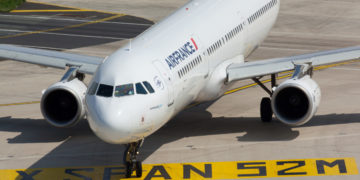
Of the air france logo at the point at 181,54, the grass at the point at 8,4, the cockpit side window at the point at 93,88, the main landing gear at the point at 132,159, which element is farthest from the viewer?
the grass at the point at 8,4

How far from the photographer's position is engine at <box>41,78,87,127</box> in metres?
30.5

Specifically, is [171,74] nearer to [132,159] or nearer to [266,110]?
[132,159]

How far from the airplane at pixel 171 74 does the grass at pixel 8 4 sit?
25.9 m

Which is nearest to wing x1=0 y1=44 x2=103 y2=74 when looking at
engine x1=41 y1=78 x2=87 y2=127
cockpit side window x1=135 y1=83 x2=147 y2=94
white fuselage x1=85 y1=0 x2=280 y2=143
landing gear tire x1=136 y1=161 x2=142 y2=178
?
engine x1=41 y1=78 x2=87 y2=127

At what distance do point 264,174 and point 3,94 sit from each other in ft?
57.5

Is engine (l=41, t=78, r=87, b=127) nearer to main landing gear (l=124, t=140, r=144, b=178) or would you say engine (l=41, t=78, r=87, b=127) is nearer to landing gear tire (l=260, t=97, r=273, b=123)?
main landing gear (l=124, t=140, r=144, b=178)

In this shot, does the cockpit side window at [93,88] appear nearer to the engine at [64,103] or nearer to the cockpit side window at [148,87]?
the cockpit side window at [148,87]

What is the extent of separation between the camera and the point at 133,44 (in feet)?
94.2

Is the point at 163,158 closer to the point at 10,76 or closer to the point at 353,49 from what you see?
the point at 353,49

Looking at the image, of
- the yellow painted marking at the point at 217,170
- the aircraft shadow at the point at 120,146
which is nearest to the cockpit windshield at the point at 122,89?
the yellow painted marking at the point at 217,170

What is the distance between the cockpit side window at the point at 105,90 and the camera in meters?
25.2

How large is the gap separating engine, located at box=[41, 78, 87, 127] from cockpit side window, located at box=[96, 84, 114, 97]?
5118mm

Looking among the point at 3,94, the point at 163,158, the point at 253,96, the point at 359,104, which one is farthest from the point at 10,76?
the point at 359,104

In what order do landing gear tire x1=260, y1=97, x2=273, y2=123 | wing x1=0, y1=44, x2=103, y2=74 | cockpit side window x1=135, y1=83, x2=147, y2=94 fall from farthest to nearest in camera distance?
wing x1=0, y1=44, x2=103, y2=74 → landing gear tire x1=260, y1=97, x2=273, y2=123 → cockpit side window x1=135, y1=83, x2=147, y2=94
